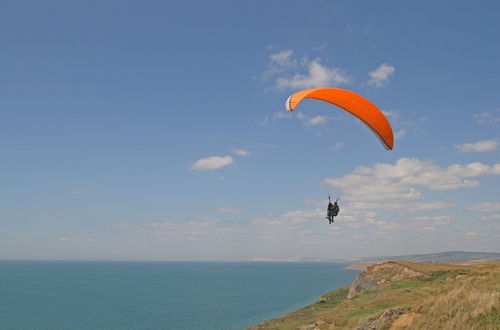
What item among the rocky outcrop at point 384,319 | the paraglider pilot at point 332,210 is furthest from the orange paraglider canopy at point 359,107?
the rocky outcrop at point 384,319

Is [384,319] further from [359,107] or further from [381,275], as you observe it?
[381,275]

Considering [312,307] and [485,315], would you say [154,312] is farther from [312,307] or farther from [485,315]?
[485,315]

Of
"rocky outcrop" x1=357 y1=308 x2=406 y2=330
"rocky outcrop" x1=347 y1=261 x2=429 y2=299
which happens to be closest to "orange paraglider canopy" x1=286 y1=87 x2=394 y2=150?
"rocky outcrop" x1=357 y1=308 x2=406 y2=330

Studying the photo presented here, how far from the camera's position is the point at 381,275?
54.8 metres

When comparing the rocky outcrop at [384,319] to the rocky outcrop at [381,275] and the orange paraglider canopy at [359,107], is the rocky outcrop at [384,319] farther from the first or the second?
the rocky outcrop at [381,275]

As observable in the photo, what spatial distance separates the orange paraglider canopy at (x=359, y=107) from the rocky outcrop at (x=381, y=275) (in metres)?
34.1

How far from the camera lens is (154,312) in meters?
77.1

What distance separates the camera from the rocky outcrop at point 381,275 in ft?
165

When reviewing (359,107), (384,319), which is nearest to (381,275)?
(384,319)

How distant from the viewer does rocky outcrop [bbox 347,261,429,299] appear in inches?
1981

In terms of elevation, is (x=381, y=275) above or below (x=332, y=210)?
below

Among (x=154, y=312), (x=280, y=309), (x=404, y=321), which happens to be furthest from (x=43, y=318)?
(x=404, y=321)

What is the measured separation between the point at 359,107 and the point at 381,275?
4225cm

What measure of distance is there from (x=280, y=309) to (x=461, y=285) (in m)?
62.5
